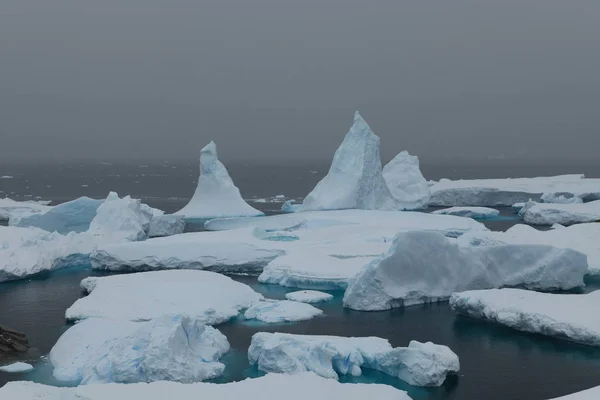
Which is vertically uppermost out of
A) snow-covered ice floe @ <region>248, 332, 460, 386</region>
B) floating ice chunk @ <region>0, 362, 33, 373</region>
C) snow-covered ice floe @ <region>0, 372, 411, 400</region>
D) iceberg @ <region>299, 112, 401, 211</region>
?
iceberg @ <region>299, 112, 401, 211</region>

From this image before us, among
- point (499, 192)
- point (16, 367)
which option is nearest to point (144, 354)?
point (16, 367)

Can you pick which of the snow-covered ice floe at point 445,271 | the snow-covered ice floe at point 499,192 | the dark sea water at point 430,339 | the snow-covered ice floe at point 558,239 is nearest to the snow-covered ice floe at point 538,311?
the dark sea water at point 430,339

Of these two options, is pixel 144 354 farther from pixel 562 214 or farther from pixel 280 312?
pixel 562 214

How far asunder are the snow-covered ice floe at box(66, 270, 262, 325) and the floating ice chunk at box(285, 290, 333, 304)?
41.6 inches

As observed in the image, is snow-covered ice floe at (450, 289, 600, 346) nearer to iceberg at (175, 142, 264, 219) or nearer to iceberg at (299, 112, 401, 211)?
iceberg at (299, 112, 401, 211)

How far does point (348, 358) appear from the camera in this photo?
43.4 ft

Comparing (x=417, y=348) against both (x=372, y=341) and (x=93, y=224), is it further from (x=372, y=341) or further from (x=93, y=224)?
(x=93, y=224)

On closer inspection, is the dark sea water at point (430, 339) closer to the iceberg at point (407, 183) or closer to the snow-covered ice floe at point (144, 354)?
the snow-covered ice floe at point (144, 354)

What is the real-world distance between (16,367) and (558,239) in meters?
19.0

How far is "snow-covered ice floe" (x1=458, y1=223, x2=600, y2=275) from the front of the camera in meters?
23.0

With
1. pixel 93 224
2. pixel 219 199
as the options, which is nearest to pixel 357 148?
pixel 219 199

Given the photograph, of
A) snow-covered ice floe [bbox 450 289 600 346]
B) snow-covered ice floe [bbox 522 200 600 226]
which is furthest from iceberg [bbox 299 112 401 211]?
snow-covered ice floe [bbox 450 289 600 346]

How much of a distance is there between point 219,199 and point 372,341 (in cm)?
2546

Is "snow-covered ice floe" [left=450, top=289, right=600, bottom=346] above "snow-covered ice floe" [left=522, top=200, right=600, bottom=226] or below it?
below
